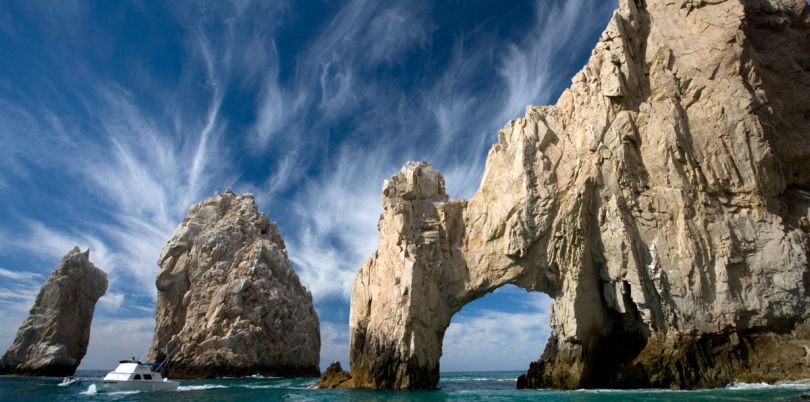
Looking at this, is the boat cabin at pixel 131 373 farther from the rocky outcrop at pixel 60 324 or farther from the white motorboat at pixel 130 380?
the rocky outcrop at pixel 60 324

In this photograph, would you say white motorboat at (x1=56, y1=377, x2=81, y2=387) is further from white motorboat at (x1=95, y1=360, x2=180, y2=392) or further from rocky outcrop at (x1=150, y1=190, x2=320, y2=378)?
white motorboat at (x1=95, y1=360, x2=180, y2=392)

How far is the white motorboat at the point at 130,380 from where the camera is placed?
26.6 m

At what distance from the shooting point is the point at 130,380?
26.5 m

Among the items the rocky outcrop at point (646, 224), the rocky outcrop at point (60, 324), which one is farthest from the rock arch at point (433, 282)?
the rocky outcrop at point (60, 324)

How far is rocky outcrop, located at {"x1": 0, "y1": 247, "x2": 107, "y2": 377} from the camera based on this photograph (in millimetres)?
49750

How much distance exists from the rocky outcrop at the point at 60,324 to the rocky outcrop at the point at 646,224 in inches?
1561


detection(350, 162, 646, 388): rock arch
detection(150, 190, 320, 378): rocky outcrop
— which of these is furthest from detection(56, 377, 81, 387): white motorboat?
detection(350, 162, 646, 388): rock arch

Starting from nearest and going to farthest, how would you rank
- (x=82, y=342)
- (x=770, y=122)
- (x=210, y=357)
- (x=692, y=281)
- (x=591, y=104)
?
(x=692, y=281), (x=770, y=122), (x=591, y=104), (x=210, y=357), (x=82, y=342)

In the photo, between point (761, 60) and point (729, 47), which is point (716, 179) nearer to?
point (729, 47)

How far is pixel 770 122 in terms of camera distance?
24328 mm

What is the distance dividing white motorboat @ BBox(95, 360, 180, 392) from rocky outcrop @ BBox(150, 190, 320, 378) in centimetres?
1771

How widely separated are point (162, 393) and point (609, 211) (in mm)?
25608

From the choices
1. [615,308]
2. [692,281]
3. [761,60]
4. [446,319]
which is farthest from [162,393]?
[761,60]

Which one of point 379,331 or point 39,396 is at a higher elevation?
point 379,331
